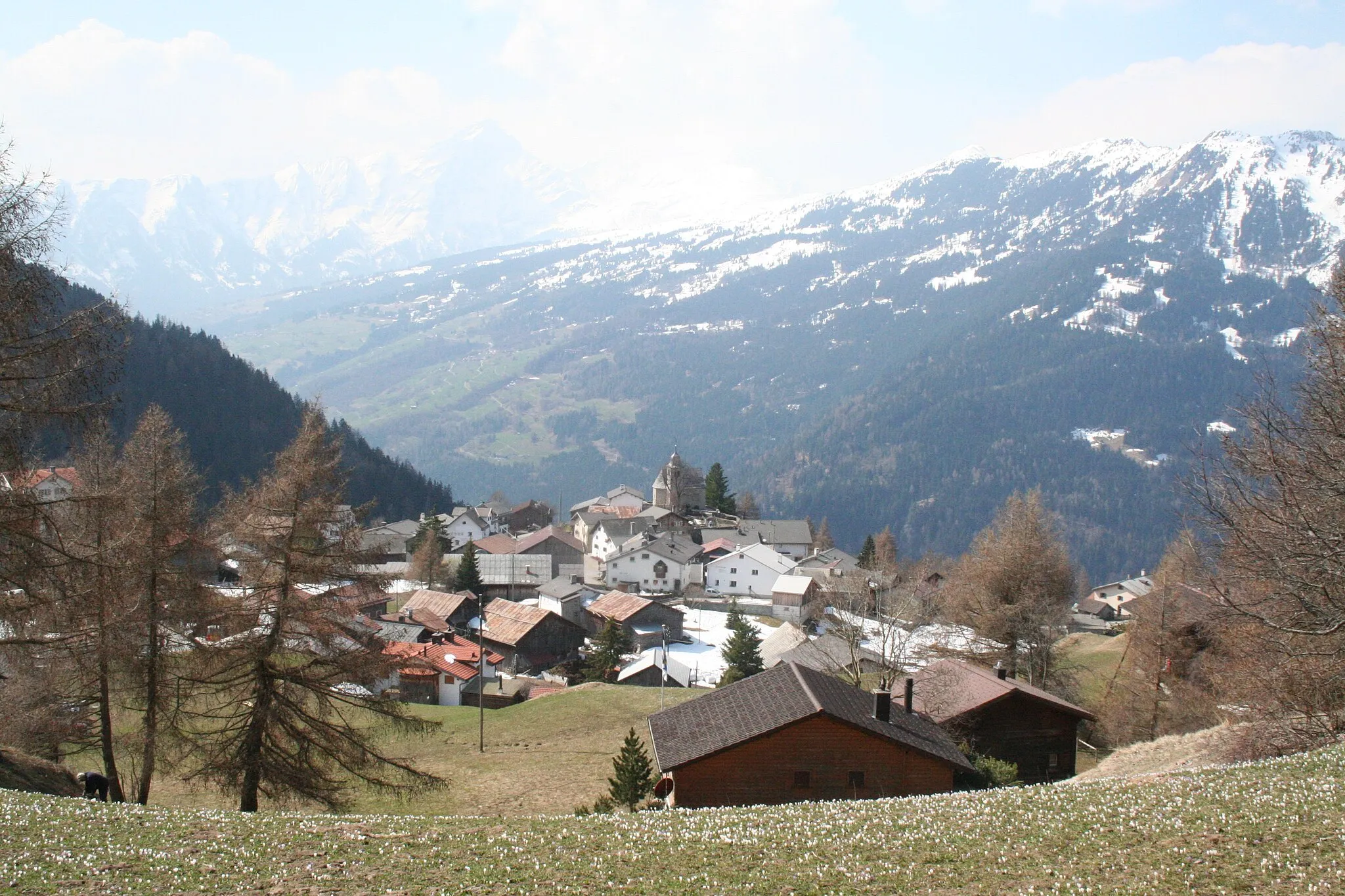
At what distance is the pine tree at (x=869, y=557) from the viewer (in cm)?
7567

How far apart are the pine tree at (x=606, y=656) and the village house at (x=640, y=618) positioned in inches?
244

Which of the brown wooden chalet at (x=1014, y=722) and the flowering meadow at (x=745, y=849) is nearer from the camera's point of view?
the flowering meadow at (x=745, y=849)

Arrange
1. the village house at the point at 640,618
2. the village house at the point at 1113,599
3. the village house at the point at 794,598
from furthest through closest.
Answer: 1. the village house at the point at 1113,599
2. the village house at the point at 794,598
3. the village house at the point at 640,618

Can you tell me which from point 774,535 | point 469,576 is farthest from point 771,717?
point 774,535

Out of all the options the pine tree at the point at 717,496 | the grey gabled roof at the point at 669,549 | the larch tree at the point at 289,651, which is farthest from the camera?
the pine tree at the point at 717,496

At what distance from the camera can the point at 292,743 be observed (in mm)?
17344

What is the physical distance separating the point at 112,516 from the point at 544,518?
4538 inches

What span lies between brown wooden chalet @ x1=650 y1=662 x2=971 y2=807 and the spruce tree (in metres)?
0.80

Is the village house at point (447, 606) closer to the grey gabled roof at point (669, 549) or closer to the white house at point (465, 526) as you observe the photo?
the grey gabled roof at point (669, 549)

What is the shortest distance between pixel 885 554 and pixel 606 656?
4050 centimetres

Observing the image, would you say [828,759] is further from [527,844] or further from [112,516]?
[112,516]

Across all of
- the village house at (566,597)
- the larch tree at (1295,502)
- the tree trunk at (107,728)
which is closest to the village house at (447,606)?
the village house at (566,597)

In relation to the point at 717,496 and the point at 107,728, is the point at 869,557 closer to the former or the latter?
the point at 717,496

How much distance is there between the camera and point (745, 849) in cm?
1102
